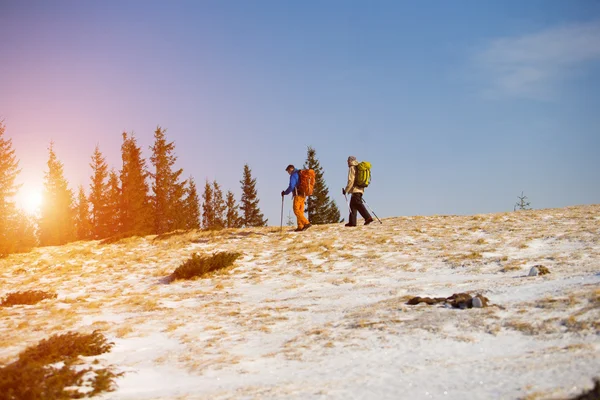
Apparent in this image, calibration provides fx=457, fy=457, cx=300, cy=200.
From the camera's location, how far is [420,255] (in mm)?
12344


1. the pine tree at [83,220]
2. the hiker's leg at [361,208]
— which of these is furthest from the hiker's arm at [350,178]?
the pine tree at [83,220]

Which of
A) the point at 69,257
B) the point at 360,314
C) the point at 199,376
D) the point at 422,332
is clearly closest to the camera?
the point at 199,376

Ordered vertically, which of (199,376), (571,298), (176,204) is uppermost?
(176,204)

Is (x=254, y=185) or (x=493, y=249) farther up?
(x=254, y=185)

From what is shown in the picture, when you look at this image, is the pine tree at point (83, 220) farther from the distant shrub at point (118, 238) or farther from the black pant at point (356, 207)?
the black pant at point (356, 207)

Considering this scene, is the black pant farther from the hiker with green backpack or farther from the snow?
the snow

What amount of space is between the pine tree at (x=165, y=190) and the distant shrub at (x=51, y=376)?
4426cm

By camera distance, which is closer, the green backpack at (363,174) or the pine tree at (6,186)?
the green backpack at (363,174)

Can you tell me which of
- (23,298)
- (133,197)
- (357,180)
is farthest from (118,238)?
(133,197)

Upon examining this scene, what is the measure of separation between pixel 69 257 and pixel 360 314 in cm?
1445

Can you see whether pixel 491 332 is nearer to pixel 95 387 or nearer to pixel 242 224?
pixel 95 387

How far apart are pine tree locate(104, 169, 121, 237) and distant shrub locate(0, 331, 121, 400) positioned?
144 feet

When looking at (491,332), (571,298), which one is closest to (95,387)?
(491,332)

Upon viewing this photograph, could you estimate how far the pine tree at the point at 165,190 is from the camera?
49.9m
